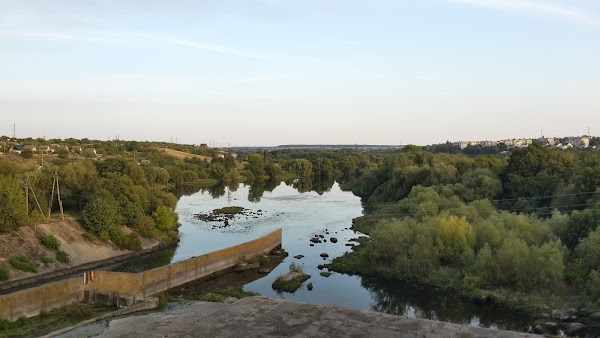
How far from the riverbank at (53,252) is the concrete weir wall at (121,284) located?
18.7 ft

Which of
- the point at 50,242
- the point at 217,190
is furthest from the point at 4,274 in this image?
the point at 217,190

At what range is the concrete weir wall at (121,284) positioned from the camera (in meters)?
24.0

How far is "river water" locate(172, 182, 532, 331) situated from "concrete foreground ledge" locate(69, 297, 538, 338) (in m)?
6.69

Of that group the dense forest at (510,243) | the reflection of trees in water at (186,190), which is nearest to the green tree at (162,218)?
the dense forest at (510,243)

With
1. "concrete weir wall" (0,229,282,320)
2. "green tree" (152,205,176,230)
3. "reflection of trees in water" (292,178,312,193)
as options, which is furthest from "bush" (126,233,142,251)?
"reflection of trees in water" (292,178,312,193)

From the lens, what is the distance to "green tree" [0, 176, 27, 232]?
34938mm

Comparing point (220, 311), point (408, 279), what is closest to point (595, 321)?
point (408, 279)

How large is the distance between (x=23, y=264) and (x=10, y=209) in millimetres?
5299

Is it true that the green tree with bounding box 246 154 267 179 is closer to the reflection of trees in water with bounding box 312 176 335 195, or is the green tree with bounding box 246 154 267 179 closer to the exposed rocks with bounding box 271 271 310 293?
the reflection of trees in water with bounding box 312 176 335 195

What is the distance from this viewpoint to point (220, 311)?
23.0 metres

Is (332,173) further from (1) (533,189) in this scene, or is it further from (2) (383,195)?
(1) (533,189)

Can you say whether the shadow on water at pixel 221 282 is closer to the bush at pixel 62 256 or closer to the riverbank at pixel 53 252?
the riverbank at pixel 53 252

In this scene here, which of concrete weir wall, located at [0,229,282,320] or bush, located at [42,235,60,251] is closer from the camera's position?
concrete weir wall, located at [0,229,282,320]

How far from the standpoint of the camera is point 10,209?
3534 cm
